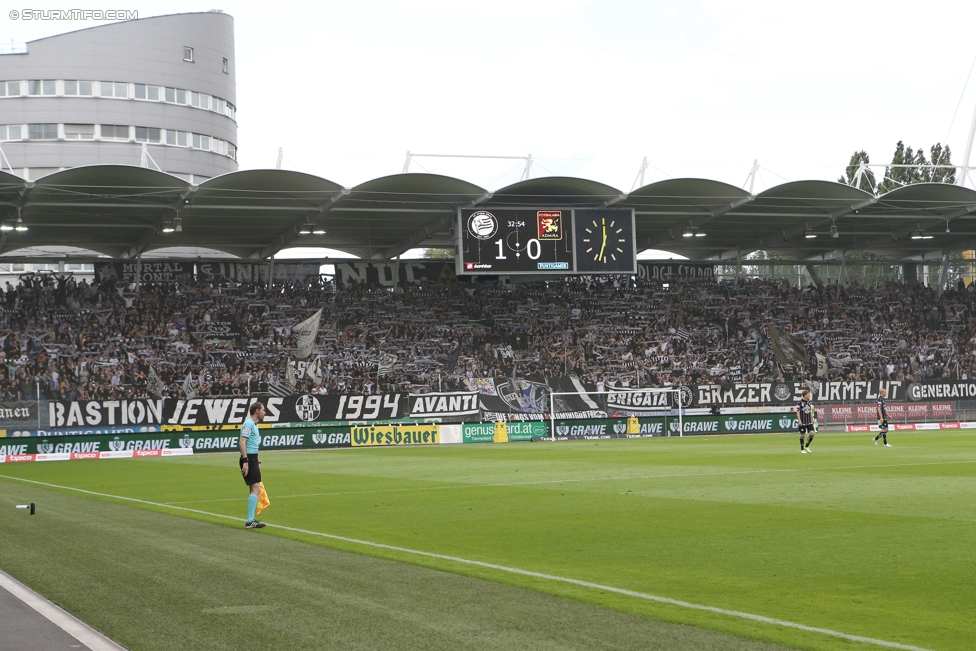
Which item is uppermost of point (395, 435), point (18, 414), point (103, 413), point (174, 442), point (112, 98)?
point (112, 98)

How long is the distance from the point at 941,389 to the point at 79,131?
63.1m

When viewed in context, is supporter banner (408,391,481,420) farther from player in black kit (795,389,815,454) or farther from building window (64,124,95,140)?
building window (64,124,95,140)

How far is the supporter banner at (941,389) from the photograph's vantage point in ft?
166

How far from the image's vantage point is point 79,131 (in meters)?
80.1

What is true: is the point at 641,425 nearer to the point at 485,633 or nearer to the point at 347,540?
the point at 347,540

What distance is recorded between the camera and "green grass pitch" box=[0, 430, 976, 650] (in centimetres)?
766

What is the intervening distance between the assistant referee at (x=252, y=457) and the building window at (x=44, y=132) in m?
72.7

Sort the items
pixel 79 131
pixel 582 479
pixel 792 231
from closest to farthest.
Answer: pixel 582 479 < pixel 792 231 < pixel 79 131

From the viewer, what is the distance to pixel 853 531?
12820 mm

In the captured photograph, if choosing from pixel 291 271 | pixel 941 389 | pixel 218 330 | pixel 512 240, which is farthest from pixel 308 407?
pixel 941 389

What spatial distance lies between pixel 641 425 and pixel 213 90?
55.5m

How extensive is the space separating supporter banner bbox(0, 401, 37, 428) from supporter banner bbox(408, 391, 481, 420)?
15338 millimetres

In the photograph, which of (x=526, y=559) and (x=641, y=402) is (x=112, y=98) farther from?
(x=526, y=559)

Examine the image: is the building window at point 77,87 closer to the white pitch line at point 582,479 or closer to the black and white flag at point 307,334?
the black and white flag at point 307,334
